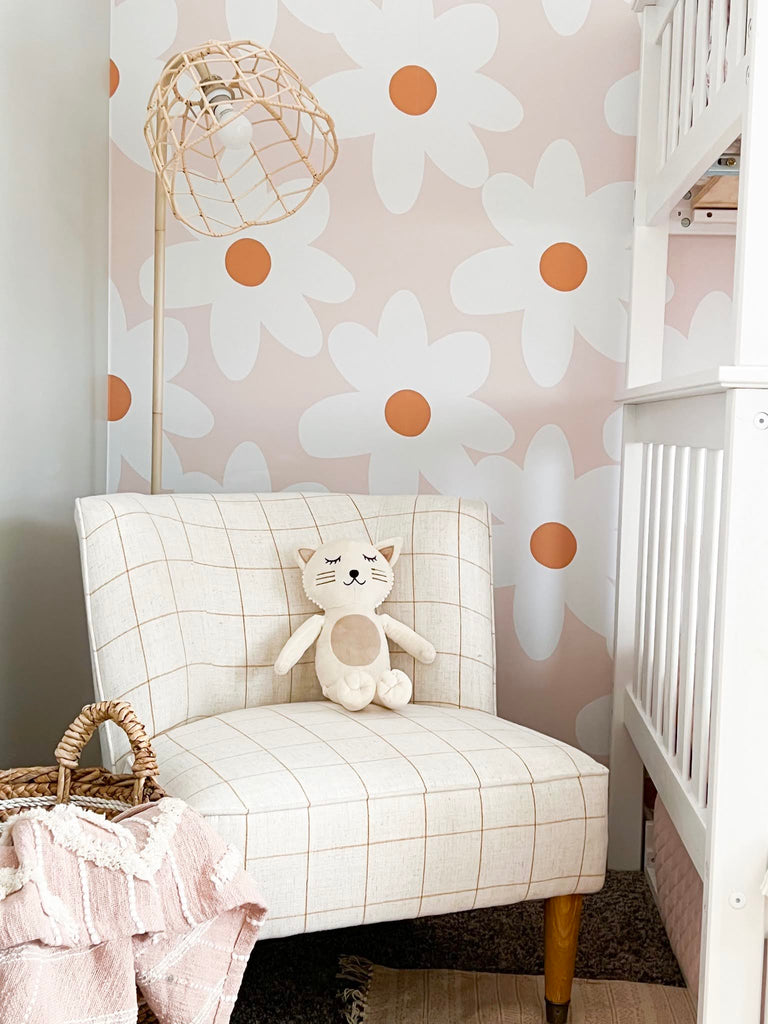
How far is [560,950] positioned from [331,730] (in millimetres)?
436

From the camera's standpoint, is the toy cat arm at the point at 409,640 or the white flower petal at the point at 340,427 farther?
the white flower petal at the point at 340,427

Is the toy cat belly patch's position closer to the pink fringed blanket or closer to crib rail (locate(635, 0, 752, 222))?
the pink fringed blanket

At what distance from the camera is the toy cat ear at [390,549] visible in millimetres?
1624

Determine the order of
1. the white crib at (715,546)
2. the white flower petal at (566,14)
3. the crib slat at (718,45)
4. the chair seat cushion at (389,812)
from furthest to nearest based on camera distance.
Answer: the white flower petal at (566,14)
the crib slat at (718,45)
the chair seat cushion at (389,812)
the white crib at (715,546)

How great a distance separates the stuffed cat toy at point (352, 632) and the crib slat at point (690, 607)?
402 millimetres

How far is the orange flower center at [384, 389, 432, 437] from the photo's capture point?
6.79ft

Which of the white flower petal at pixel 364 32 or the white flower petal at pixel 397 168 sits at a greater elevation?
the white flower petal at pixel 364 32

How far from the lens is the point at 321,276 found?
2.06 m

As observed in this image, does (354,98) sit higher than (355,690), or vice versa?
(354,98)

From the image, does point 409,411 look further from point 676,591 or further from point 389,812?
point 389,812

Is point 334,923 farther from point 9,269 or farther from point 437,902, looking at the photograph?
point 9,269

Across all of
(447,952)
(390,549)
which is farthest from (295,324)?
(447,952)

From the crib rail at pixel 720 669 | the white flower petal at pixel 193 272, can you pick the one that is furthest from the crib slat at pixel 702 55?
the white flower petal at pixel 193 272

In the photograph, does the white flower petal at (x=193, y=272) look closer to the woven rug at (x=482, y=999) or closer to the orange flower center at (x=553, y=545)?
the orange flower center at (x=553, y=545)
